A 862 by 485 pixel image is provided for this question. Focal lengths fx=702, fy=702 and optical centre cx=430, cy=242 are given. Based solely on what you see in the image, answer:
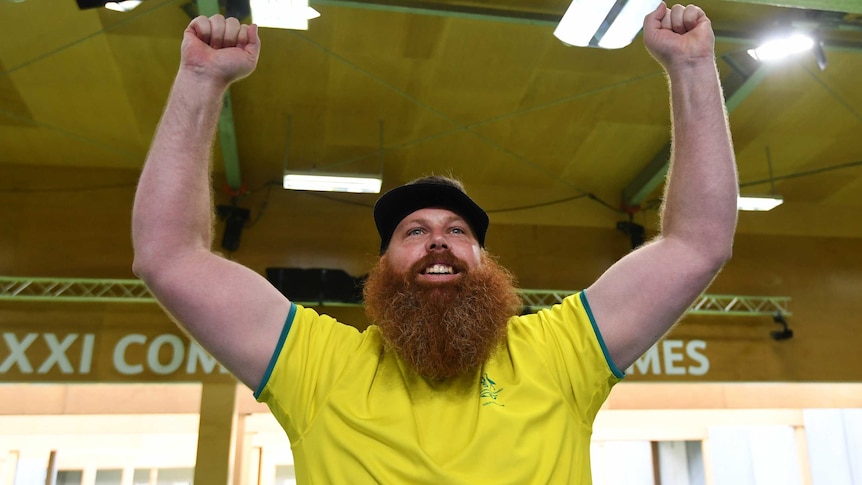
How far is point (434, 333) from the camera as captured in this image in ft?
4.47

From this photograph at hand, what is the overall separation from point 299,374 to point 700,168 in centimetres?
81

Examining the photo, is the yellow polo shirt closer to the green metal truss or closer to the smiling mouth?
the smiling mouth

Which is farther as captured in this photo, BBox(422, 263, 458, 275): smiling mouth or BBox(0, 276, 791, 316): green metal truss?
BBox(0, 276, 791, 316): green metal truss

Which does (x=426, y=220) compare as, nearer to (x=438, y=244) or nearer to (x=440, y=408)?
(x=438, y=244)

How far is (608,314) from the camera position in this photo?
4.23 ft

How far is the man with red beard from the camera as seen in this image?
119 centimetres

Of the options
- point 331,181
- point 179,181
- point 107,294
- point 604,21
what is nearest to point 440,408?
point 179,181

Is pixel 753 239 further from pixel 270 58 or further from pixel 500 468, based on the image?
pixel 500 468

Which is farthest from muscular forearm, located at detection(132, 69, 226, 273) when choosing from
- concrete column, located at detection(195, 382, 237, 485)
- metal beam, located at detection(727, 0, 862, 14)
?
concrete column, located at detection(195, 382, 237, 485)

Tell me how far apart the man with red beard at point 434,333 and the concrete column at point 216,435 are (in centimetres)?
472

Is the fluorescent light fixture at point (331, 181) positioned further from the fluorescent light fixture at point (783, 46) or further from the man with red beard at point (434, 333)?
the man with red beard at point (434, 333)

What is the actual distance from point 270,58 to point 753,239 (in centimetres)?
488

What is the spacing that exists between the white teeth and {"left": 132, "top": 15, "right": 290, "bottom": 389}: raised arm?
32 cm

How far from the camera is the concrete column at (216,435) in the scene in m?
5.58
